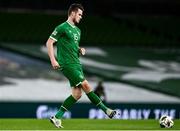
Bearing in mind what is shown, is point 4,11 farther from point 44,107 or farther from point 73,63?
point 73,63

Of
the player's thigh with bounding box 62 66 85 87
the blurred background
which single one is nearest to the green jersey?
the player's thigh with bounding box 62 66 85 87

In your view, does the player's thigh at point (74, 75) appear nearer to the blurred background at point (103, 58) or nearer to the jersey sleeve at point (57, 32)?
the jersey sleeve at point (57, 32)

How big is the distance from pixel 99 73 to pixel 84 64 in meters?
0.77

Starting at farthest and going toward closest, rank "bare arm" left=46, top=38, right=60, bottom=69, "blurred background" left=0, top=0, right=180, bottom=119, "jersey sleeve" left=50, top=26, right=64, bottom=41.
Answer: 1. "blurred background" left=0, top=0, right=180, bottom=119
2. "jersey sleeve" left=50, top=26, right=64, bottom=41
3. "bare arm" left=46, top=38, right=60, bottom=69

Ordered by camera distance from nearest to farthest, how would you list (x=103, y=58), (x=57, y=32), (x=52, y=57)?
1. (x=52, y=57)
2. (x=57, y=32)
3. (x=103, y=58)

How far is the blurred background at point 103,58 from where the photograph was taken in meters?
22.1

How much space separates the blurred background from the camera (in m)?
22.1

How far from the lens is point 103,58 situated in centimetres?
2603

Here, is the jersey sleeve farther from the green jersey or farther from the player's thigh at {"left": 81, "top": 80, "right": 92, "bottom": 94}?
the player's thigh at {"left": 81, "top": 80, "right": 92, "bottom": 94}

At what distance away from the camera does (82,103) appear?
21.8 meters

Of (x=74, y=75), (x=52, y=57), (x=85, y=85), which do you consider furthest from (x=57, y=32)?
(x=85, y=85)

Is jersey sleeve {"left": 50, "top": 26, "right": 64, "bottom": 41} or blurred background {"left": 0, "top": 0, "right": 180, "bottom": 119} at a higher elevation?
blurred background {"left": 0, "top": 0, "right": 180, "bottom": 119}

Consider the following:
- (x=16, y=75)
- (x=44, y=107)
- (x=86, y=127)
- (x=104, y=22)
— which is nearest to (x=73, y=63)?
(x=86, y=127)

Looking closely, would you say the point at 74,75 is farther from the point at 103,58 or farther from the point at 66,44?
the point at 103,58
